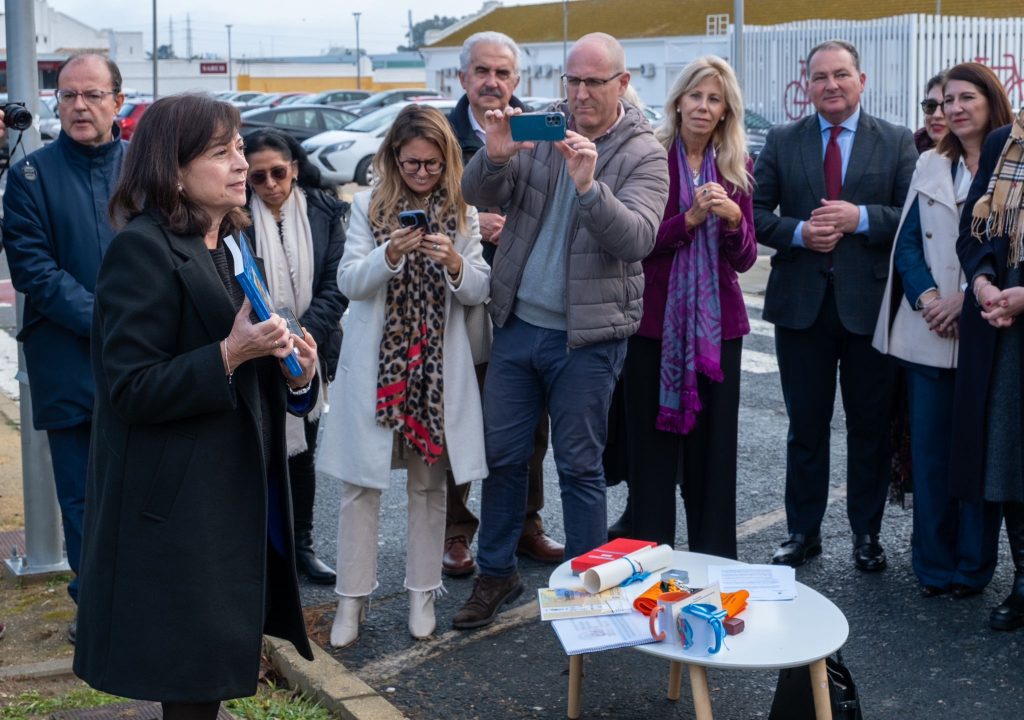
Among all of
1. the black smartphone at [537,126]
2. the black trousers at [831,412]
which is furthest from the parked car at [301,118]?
the black smartphone at [537,126]

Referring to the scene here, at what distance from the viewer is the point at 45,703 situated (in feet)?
13.3

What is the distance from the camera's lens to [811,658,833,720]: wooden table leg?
3.38 meters

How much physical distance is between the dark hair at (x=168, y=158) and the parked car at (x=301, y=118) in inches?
929

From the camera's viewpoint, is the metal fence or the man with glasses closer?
the man with glasses

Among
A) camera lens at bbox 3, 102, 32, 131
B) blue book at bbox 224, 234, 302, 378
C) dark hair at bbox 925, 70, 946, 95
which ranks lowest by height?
blue book at bbox 224, 234, 302, 378

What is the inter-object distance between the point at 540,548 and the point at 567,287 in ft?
Answer: 4.83

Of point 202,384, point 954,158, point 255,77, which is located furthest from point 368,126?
point 255,77

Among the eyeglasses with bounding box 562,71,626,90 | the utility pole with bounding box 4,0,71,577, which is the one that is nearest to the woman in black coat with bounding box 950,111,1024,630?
the eyeglasses with bounding box 562,71,626,90

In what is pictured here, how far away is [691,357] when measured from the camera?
4.86m

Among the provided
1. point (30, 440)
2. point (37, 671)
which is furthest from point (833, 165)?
point (37, 671)

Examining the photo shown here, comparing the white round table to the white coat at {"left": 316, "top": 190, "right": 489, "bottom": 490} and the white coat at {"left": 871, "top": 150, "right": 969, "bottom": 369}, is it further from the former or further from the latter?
the white coat at {"left": 871, "top": 150, "right": 969, "bottom": 369}

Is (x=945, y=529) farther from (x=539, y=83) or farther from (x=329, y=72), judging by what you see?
(x=329, y=72)

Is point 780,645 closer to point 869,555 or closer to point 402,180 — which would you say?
point 869,555

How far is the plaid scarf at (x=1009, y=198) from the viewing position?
4.43m
